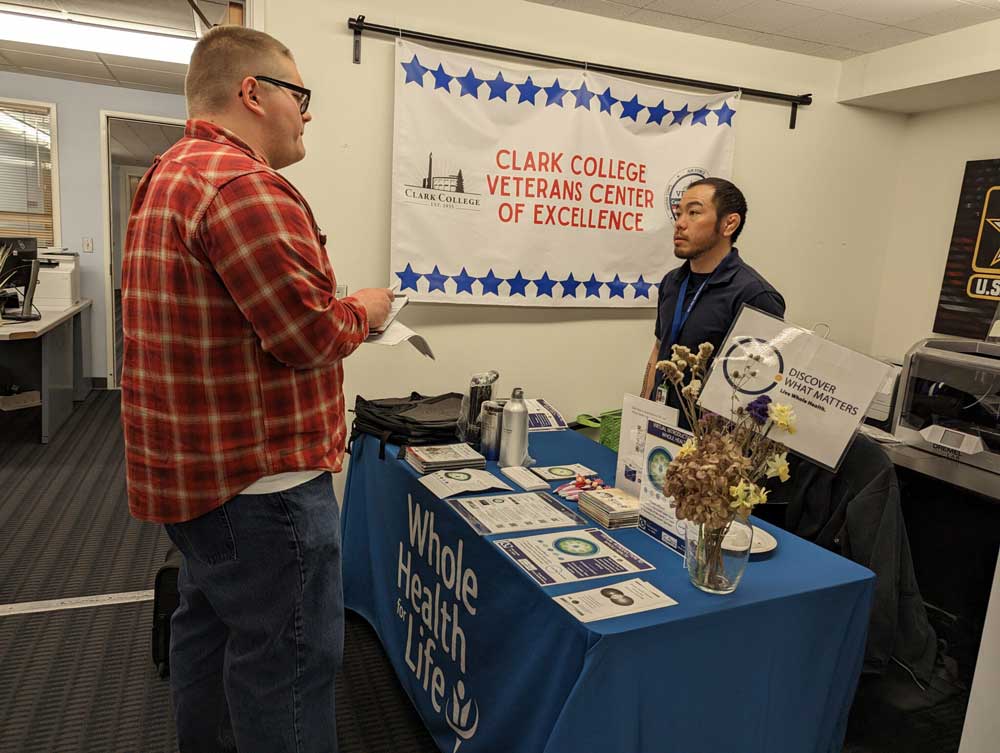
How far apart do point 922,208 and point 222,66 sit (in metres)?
3.60

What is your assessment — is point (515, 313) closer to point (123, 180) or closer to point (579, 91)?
point (579, 91)

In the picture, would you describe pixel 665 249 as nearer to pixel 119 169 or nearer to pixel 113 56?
pixel 113 56

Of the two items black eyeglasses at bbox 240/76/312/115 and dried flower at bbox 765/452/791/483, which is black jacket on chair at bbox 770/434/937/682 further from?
black eyeglasses at bbox 240/76/312/115

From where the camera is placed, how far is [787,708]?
137 centimetres

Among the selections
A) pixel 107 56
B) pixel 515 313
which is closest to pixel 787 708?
pixel 515 313

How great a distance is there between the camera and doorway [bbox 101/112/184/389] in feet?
18.7

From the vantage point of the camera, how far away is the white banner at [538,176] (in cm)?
276

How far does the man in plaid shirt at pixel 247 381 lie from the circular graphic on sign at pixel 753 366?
0.75m

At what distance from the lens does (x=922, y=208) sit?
11.9ft

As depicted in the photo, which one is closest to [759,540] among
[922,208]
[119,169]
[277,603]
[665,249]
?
[277,603]

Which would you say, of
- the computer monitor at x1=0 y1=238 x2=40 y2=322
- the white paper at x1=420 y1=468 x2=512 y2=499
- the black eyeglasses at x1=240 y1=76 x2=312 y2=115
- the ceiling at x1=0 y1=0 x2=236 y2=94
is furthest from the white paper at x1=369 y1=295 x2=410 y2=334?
the computer monitor at x1=0 y1=238 x2=40 y2=322

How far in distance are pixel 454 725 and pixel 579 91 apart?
2446 mm

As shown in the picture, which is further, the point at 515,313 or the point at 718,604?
the point at 515,313

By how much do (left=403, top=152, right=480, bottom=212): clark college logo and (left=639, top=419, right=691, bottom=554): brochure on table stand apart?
1597 mm
